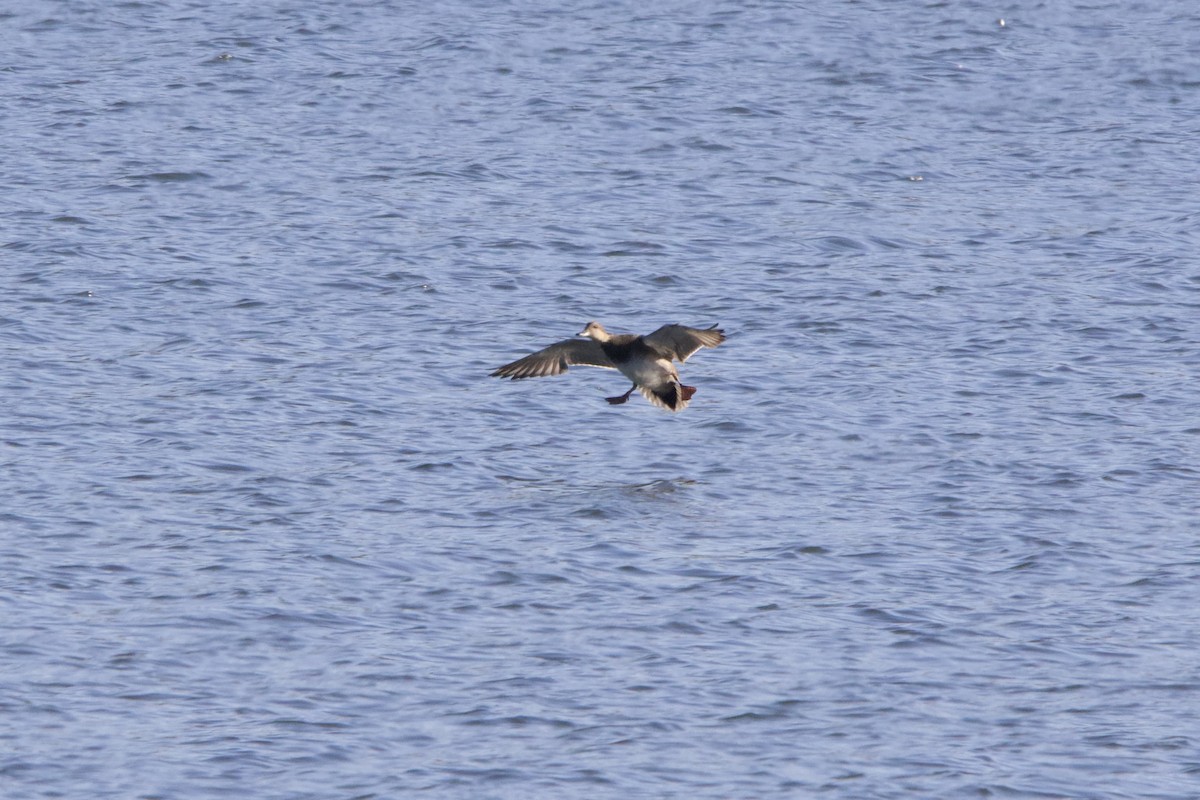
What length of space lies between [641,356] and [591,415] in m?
2.48

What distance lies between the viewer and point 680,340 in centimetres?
1639

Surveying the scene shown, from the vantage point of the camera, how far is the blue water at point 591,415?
1222cm

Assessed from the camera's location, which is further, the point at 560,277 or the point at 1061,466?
the point at 560,277

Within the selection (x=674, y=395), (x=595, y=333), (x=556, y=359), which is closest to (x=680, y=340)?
(x=674, y=395)

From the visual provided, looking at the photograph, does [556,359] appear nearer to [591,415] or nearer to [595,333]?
[595,333]

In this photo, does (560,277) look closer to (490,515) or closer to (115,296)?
(115,296)

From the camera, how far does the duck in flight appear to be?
16.3m

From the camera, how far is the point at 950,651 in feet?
43.8

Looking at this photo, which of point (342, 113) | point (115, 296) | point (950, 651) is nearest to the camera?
point (950, 651)

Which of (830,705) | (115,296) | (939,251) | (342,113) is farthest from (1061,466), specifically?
(342,113)

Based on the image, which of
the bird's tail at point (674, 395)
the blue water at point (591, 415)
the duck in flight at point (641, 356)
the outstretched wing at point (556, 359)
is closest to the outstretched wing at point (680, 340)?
the duck in flight at point (641, 356)

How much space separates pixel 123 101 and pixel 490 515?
1579cm

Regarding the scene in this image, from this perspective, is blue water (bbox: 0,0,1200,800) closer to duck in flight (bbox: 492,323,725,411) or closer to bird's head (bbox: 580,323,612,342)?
duck in flight (bbox: 492,323,725,411)

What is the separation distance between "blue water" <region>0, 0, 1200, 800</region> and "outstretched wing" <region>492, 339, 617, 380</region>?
863mm
